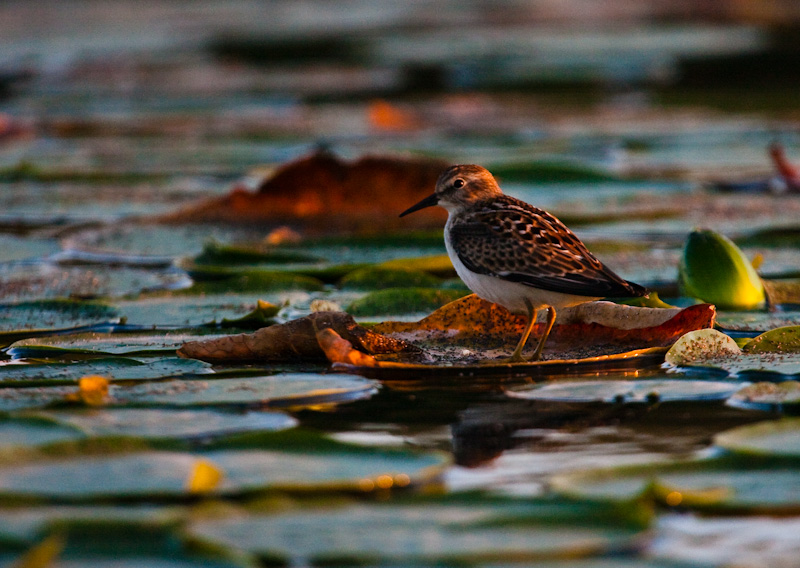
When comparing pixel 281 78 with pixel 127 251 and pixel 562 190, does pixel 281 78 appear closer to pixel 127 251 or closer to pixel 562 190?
pixel 562 190

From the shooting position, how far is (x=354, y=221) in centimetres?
755

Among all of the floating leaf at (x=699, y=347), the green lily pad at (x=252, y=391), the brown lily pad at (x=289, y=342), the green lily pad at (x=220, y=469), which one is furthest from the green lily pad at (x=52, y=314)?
the floating leaf at (x=699, y=347)

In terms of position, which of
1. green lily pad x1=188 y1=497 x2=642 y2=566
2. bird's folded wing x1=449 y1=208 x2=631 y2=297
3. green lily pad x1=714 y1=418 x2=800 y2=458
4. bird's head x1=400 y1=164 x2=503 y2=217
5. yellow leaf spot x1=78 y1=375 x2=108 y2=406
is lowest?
green lily pad x1=714 y1=418 x2=800 y2=458

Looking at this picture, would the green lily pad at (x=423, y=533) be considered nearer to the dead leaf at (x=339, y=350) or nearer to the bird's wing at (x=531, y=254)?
the dead leaf at (x=339, y=350)

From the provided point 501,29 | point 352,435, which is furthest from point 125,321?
point 501,29

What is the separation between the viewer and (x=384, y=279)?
5570 millimetres

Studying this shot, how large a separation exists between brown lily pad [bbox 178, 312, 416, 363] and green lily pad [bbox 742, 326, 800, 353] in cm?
123

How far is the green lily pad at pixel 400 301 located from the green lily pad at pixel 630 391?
53.8 inches

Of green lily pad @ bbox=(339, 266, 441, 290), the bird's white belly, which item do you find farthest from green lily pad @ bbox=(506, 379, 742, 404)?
green lily pad @ bbox=(339, 266, 441, 290)

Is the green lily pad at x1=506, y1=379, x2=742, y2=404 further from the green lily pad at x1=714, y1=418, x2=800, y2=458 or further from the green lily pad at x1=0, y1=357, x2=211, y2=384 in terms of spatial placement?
the green lily pad at x1=0, y1=357, x2=211, y2=384

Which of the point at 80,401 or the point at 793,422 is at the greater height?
the point at 80,401

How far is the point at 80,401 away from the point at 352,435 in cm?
85

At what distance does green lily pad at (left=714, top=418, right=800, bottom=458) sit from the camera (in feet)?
9.83

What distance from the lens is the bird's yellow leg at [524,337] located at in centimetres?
406
